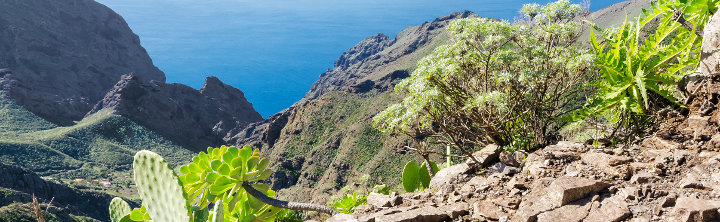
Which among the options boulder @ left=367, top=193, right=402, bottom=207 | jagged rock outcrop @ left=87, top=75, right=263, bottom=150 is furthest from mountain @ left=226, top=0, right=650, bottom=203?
jagged rock outcrop @ left=87, top=75, right=263, bottom=150

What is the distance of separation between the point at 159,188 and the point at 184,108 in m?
150

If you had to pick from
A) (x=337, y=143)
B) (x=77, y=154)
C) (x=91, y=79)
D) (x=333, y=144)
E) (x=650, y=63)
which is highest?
(x=91, y=79)

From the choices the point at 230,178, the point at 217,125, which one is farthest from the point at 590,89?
the point at 217,125

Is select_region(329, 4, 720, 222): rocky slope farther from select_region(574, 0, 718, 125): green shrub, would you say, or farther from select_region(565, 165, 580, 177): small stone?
select_region(574, 0, 718, 125): green shrub

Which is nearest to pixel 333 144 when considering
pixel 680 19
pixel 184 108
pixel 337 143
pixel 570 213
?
pixel 337 143

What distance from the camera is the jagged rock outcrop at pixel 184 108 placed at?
119 m

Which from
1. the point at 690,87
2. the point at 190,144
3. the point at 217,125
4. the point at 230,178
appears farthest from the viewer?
the point at 217,125

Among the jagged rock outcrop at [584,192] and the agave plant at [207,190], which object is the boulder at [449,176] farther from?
the agave plant at [207,190]

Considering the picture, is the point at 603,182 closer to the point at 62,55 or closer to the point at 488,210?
the point at 488,210

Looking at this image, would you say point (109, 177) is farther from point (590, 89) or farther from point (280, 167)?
point (590, 89)

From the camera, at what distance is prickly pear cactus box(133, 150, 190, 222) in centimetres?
271

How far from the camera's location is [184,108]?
14212 cm

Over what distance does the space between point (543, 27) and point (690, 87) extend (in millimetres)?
1704

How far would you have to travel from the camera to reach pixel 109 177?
8431cm
